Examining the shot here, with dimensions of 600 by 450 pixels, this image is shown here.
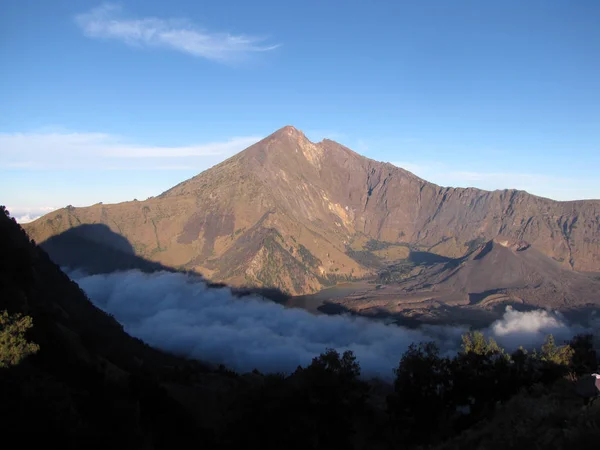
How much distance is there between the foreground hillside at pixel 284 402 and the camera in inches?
866

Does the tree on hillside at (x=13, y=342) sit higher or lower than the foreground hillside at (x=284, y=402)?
higher

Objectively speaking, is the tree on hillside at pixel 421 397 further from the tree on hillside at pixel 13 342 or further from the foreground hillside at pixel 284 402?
the tree on hillside at pixel 13 342

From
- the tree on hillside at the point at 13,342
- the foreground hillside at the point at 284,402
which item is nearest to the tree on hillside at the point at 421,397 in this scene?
the foreground hillside at the point at 284,402

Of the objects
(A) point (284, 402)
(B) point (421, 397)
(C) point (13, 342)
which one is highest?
(C) point (13, 342)

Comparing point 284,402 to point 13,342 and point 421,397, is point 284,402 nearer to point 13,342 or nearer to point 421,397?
point 421,397

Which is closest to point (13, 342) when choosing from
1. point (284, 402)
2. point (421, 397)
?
point (284, 402)

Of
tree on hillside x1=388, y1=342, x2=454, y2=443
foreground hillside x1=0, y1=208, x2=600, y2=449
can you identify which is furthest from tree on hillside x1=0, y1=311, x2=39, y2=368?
tree on hillside x1=388, y1=342, x2=454, y2=443

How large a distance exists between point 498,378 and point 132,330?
153427 mm

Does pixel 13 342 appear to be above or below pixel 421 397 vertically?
above

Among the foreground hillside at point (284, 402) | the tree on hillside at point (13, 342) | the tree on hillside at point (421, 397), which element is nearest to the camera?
the foreground hillside at point (284, 402)

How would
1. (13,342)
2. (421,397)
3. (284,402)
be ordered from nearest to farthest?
(13,342), (284,402), (421,397)

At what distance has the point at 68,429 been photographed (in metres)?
22.2

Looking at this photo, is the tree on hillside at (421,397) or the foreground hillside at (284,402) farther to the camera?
the tree on hillside at (421,397)

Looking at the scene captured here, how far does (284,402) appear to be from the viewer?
37.8 m
